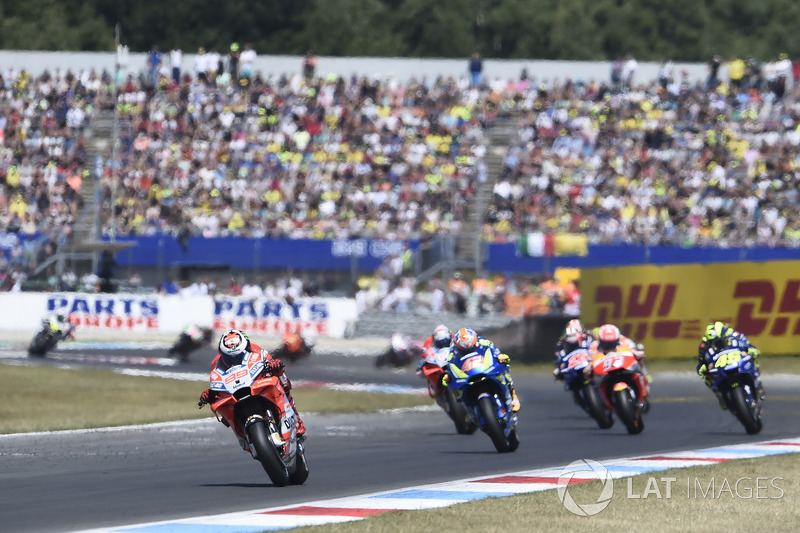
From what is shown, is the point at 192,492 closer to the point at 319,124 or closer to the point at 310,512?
the point at 310,512

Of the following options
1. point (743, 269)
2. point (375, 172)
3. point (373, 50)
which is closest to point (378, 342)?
point (375, 172)

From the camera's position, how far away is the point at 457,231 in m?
38.0

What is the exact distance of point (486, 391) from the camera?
49.5 feet

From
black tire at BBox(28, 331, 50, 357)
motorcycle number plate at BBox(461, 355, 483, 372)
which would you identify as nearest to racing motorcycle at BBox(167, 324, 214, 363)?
black tire at BBox(28, 331, 50, 357)

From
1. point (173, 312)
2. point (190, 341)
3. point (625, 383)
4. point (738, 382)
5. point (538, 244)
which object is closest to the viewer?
point (738, 382)

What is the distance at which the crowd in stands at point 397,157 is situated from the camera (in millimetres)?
37281

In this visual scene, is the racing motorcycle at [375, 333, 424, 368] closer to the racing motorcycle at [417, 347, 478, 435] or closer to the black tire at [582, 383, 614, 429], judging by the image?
the black tire at [582, 383, 614, 429]

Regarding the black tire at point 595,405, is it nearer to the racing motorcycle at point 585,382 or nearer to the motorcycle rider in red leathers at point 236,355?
the racing motorcycle at point 585,382

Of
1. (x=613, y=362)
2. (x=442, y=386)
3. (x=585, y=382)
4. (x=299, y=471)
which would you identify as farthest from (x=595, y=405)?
(x=299, y=471)

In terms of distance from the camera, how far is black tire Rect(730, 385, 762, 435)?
17.5 metres

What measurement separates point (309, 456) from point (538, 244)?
21.0 meters

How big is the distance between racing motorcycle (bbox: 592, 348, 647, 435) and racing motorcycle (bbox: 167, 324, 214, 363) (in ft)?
48.2

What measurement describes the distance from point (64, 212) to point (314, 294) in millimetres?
8031

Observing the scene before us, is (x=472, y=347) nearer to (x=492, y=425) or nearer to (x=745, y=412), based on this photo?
(x=492, y=425)
